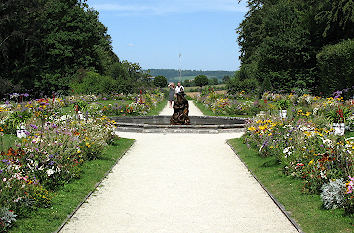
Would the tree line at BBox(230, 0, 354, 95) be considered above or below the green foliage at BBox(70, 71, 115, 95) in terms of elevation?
above

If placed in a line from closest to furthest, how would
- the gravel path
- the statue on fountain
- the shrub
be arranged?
the gravel path → the shrub → the statue on fountain

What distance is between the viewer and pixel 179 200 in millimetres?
7961

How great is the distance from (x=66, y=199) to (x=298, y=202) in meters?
4.25

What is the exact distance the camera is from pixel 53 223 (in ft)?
21.1

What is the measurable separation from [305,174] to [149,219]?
11.6 feet

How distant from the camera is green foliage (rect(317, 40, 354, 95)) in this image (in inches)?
997

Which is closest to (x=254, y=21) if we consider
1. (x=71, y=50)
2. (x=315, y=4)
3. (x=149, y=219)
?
(x=315, y=4)

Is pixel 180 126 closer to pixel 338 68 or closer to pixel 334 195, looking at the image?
pixel 334 195

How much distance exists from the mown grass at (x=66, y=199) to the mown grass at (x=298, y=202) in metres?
3.72

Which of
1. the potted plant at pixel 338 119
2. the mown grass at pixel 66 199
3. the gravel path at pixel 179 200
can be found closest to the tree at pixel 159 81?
the potted plant at pixel 338 119

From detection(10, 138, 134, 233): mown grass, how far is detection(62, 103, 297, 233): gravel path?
20cm

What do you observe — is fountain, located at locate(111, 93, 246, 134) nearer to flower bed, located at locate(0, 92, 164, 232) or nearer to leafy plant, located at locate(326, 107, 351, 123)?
flower bed, located at locate(0, 92, 164, 232)

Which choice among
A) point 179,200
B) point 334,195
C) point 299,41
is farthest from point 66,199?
Answer: point 299,41

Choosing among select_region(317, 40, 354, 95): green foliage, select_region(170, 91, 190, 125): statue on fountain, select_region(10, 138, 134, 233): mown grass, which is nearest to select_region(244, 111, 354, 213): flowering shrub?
select_region(10, 138, 134, 233): mown grass
